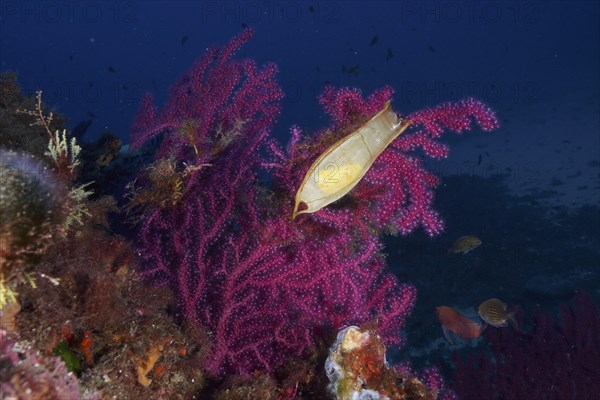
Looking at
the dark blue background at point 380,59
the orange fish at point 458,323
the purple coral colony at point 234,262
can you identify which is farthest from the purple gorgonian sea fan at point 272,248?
the dark blue background at point 380,59

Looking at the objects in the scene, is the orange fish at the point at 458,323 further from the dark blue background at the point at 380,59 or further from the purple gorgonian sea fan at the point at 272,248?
the dark blue background at the point at 380,59

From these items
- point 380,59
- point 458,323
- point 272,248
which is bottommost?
point 458,323

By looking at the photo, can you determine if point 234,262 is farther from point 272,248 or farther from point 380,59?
point 380,59

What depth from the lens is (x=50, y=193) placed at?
1804 mm

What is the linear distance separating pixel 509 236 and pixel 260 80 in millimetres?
11097

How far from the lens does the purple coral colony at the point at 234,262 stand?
84.0 inches

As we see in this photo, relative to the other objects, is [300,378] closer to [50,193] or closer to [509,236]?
[50,193]

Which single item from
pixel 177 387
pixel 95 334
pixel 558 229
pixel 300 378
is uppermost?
pixel 95 334

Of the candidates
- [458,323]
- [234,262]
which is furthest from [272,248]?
[458,323]

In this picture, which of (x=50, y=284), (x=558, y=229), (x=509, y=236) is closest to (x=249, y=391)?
(x=50, y=284)

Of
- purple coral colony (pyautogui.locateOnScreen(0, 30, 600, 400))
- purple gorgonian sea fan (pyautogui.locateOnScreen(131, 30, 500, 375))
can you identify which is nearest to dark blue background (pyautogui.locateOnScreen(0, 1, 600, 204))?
purple coral colony (pyautogui.locateOnScreen(0, 30, 600, 400))

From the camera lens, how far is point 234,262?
3.24m

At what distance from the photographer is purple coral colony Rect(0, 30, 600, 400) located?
84.0 inches

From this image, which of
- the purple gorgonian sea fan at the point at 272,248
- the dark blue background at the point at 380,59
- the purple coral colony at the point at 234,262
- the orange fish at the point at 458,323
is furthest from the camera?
the dark blue background at the point at 380,59
